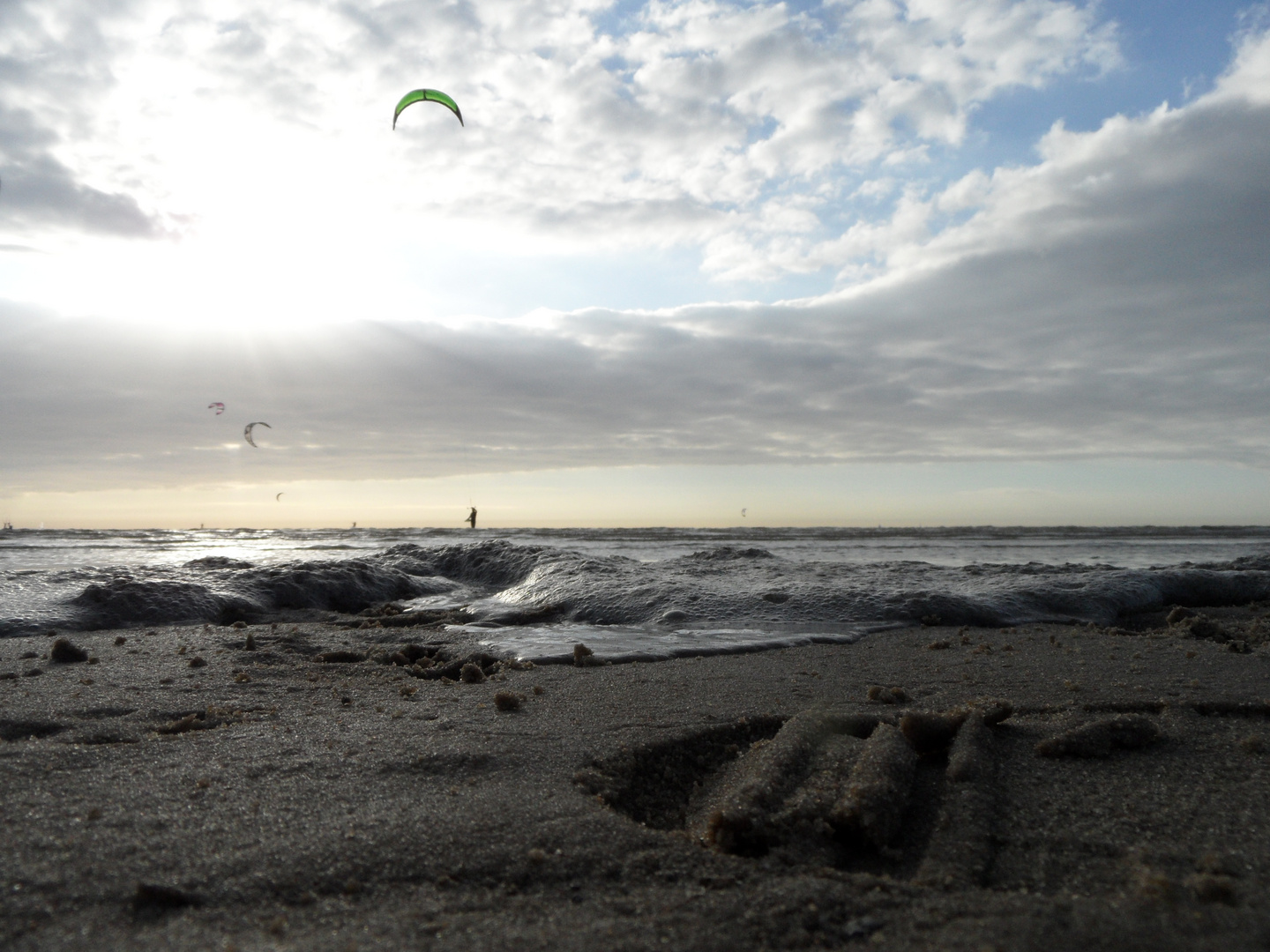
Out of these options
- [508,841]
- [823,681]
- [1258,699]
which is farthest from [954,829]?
[1258,699]

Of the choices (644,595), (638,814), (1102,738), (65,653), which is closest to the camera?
(638,814)

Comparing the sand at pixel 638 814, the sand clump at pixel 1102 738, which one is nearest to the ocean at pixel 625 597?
the sand at pixel 638 814

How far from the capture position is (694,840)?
6.68ft

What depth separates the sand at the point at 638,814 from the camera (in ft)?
5.08

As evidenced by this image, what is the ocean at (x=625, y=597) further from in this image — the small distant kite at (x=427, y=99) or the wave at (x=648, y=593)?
the small distant kite at (x=427, y=99)

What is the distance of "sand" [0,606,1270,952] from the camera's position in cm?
155

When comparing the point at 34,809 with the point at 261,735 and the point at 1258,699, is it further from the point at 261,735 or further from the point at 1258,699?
the point at 1258,699

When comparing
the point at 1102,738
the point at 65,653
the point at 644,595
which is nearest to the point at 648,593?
the point at 644,595

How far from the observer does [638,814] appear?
7.57 ft

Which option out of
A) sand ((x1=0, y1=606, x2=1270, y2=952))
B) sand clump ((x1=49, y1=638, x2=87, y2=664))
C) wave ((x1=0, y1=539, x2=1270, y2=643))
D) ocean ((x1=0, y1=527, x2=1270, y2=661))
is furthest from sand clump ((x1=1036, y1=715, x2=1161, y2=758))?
sand clump ((x1=49, y1=638, x2=87, y2=664))

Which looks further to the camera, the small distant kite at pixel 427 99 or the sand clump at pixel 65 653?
the small distant kite at pixel 427 99

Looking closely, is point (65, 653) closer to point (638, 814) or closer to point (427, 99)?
point (638, 814)

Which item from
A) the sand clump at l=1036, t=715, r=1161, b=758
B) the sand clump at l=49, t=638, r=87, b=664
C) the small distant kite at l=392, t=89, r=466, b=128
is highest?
the small distant kite at l=392, t=89, r=466, b=128

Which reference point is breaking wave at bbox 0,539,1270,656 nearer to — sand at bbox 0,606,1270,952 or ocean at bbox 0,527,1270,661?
ocean at bbox 0,527,1270,661
